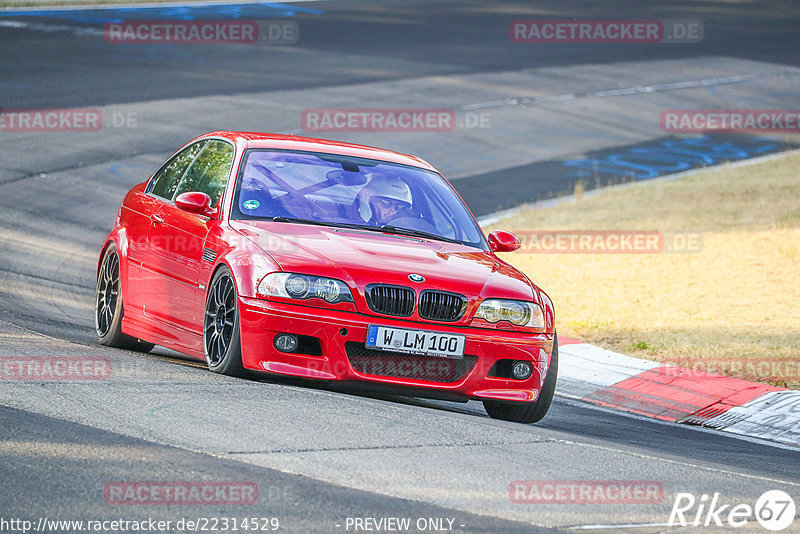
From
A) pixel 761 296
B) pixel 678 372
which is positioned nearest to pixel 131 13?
pixel 761 296

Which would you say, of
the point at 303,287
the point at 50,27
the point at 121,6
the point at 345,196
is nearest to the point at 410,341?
the point at 303,287

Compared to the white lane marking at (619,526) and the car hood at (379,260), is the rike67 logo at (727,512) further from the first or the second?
the car hood at (379,260)

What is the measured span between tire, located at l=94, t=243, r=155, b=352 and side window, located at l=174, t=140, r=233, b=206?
0.81 m

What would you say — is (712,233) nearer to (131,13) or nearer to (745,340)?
(745,340)

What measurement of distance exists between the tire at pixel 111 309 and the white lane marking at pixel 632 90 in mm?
17797

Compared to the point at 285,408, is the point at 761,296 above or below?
below

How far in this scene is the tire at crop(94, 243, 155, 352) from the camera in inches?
367

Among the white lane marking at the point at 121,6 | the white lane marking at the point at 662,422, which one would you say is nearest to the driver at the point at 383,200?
the white lane marking at the point at 662,422

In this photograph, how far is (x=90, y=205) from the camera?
17062 mm

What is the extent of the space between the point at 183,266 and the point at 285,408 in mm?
1866

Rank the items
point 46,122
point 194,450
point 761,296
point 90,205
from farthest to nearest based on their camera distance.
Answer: point 46,122 < point 90,205 < point 761,296 < point 194,450

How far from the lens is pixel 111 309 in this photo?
945 cm

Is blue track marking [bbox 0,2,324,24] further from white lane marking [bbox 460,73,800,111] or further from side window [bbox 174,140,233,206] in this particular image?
side window [bbox 174,140,233,206]

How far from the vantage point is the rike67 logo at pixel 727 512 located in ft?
18.9
